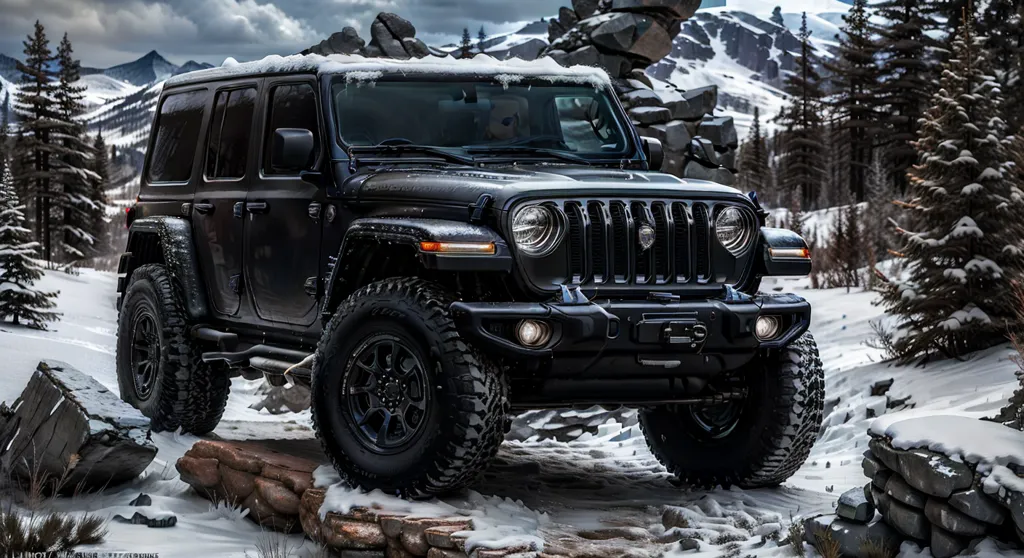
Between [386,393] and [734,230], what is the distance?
6.66 ft

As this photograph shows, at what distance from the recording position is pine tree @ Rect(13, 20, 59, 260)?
38.5 m

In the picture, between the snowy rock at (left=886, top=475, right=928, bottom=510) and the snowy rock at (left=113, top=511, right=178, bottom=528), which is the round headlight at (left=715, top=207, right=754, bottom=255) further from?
the snowy rock at (left=113, top=511, right=178, bottom=528)

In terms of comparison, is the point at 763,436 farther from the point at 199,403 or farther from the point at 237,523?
the point at 199,403

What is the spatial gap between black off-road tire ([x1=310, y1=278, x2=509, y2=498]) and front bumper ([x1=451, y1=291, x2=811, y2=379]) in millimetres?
151

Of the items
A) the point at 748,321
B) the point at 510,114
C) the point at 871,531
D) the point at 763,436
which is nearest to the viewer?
the point at 871,531

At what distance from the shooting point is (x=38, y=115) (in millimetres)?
39156

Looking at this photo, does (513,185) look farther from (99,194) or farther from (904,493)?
(99,194)

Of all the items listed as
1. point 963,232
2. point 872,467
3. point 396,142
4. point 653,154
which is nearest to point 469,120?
point 396,142

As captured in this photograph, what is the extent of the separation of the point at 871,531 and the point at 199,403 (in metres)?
5.19

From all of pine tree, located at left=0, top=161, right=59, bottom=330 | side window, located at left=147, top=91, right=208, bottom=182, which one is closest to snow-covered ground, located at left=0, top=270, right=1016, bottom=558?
side window, located at left=147, top=91, right=208, bottom=182

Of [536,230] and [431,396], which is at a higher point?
[536,230]

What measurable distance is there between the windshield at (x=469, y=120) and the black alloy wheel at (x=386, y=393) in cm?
150

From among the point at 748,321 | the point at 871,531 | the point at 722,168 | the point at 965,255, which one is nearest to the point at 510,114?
the point at 748,321

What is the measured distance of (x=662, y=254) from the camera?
20.8 feet
